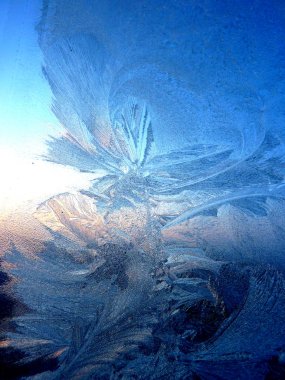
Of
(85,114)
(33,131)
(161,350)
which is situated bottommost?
(161,350)

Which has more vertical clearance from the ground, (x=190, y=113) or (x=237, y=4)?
(x=237, y=4)

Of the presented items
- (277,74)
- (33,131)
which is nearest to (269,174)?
(277,74)

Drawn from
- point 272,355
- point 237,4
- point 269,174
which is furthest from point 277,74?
point 272,355

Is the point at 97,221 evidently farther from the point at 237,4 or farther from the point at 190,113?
the point at 237,4

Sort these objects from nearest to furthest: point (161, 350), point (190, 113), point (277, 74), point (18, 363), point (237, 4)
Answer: point (237, 4) → point (277, 74) → point (190, 113) → point (18, 363) → point (161, 350)

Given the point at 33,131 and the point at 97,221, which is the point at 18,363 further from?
the point at 33,131

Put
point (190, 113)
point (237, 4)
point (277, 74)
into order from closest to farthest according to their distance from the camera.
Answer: point (237, 4) → point (277, 74) → point (190, 113)

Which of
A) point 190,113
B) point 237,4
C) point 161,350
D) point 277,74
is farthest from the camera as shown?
point 161,350

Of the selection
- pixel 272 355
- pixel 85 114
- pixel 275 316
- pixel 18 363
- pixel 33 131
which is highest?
pixel 85 114

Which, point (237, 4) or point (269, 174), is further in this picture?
point (269, 174)
